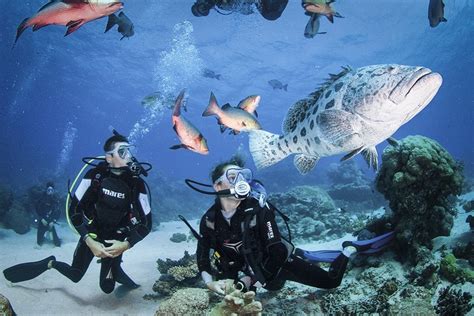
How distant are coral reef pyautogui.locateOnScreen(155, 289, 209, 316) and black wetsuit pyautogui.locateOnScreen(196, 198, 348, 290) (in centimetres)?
32

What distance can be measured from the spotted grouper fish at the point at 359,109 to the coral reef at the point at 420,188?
1504 mm

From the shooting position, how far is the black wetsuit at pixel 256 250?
359 cm

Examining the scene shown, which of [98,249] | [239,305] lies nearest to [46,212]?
[98,249]

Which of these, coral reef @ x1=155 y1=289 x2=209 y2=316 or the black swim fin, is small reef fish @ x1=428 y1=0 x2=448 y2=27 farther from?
the black swim fin

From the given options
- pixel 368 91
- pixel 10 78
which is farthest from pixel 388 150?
pixel 10 78

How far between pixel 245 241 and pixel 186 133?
2.04 metres

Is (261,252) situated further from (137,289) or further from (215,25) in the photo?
(215,25)

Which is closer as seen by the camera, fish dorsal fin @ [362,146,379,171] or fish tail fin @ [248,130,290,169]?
fish dorsal fin @ [362,146,379,171]

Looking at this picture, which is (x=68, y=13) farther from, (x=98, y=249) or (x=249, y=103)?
(x=249, y=103)

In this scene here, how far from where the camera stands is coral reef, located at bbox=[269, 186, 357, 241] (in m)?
9.32

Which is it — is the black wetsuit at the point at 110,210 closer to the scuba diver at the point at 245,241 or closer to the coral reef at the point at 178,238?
the scuba diver at the point at 245,241

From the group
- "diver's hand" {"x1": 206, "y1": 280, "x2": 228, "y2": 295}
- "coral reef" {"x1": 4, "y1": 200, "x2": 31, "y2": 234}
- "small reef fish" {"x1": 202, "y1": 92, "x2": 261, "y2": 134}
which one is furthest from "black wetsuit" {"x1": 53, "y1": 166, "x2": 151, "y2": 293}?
"coral reef" {"x1": 4, "y1": 200, "x2": 31, "y2": 234}

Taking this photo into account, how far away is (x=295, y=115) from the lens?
3.97 metres

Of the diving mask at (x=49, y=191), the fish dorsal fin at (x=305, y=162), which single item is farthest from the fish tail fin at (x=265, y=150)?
the diving mask at (x=49, y=191)
